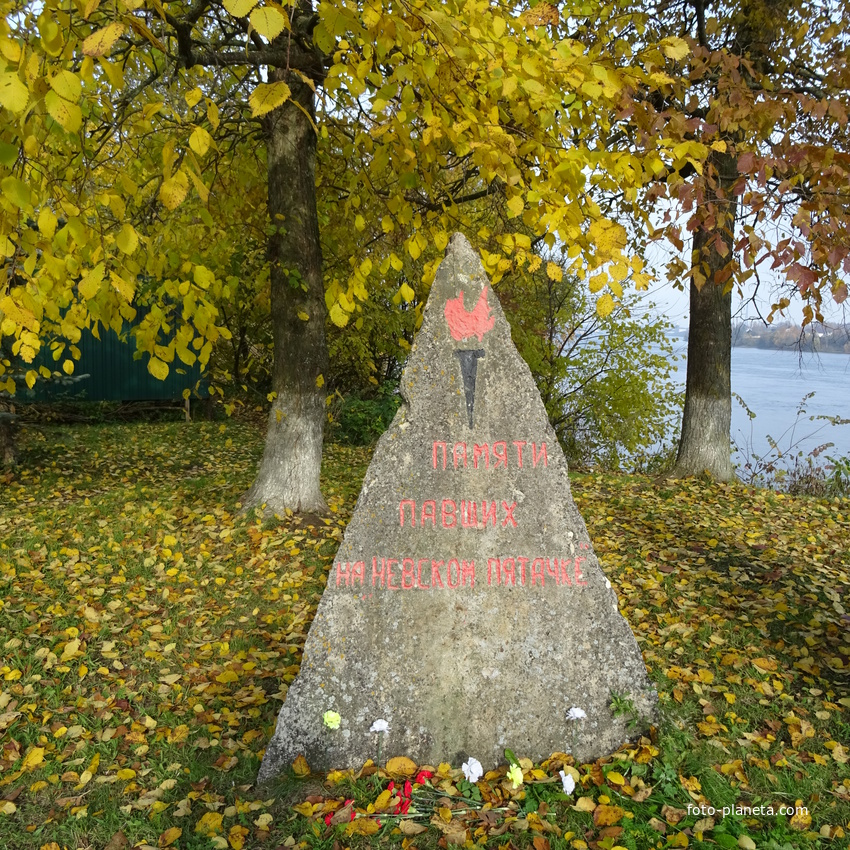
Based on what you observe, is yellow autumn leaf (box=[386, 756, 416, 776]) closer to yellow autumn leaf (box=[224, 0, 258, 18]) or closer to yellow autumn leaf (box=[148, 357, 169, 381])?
yellow autumn leaf (box=[148, 357, 169, 381])

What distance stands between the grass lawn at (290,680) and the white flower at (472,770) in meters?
0.04

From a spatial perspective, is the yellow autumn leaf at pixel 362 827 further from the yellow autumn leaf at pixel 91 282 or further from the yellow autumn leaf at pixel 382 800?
the yellow autumn leaf at pixel 91 282

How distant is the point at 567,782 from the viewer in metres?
2.63

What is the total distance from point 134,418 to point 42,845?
10947mm

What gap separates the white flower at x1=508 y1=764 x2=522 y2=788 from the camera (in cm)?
264

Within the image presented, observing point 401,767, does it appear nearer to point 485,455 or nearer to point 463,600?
point 463,600

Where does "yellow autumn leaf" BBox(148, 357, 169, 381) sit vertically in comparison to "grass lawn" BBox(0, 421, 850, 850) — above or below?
above

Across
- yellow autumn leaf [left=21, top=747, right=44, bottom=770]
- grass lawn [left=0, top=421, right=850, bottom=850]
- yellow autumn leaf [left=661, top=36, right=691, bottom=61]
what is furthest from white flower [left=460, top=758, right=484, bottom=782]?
yellow autumn leaf [left=661, top=36, right=691, bottom=61]

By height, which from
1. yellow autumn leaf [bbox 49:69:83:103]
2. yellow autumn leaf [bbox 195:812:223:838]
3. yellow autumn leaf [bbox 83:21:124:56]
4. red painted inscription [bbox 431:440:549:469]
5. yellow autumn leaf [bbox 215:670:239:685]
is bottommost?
yellow autumn leaf [bbox 195:812:223:838]

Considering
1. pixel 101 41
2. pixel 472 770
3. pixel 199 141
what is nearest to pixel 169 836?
pixel 472 770

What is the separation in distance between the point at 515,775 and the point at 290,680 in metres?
1.45

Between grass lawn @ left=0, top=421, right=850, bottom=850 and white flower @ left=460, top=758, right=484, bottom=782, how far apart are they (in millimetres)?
36

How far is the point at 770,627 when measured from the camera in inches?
159

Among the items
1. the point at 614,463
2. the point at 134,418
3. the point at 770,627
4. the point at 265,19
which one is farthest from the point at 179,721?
the point at 134,418
